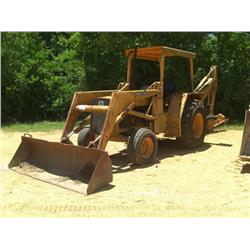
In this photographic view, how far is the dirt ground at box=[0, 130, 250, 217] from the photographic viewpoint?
553 cm

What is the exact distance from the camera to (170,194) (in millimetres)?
6223

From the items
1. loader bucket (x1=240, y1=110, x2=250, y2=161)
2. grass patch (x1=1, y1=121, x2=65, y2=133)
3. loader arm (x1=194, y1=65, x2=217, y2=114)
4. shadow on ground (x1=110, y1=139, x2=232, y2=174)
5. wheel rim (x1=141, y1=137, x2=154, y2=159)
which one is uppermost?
loader arm (x1=194, y1=65, x2=217, y2=114)

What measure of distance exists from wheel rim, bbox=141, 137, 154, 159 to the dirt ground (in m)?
0.25

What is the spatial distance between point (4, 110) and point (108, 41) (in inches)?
203

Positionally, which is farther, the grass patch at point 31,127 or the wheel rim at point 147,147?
the grass patch at point 31,127

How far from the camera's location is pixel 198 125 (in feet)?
32.7

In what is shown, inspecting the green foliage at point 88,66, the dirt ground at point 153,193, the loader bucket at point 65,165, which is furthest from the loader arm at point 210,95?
the loader bucket at point 65,165

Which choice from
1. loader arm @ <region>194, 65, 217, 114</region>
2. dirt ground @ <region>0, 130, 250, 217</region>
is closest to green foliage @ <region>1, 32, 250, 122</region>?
loader arm @ <region>194, 65, 217, 114</region>

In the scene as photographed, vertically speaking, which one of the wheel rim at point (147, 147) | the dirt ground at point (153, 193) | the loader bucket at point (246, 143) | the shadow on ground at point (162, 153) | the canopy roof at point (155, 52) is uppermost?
the canopy roof at point (155, 52)

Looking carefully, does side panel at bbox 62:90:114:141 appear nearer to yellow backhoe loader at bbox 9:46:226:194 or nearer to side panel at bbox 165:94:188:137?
yellow backhoe loader at bbox 9:46:226:194

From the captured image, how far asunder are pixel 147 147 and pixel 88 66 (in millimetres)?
8643

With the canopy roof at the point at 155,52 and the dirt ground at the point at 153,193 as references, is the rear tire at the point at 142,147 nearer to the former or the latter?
the dirt ground at the point at 153,193

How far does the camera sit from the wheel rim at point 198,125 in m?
9.83

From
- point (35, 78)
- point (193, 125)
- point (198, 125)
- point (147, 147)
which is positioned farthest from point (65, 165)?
point (35, 78)
